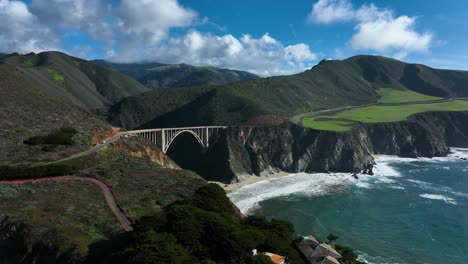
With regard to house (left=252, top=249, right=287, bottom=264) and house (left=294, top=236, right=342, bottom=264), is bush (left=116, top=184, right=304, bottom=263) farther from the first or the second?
house (left=294, top=236, right=342, bottom=264)

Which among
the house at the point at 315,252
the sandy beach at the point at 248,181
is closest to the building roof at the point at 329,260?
the house at the point at 315,252

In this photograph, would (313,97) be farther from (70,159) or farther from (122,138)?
(70,159)

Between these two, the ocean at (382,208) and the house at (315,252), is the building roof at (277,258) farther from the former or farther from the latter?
the ocean at (382,208)

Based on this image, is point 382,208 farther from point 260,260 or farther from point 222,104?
point 222,104

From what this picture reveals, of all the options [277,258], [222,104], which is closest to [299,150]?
[222,104]

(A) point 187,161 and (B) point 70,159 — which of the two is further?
(A) point 187,161

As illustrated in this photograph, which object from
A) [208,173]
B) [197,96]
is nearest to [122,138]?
[208,173]

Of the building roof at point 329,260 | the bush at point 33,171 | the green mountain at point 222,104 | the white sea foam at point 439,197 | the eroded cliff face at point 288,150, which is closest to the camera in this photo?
the building roof at point 329,260
